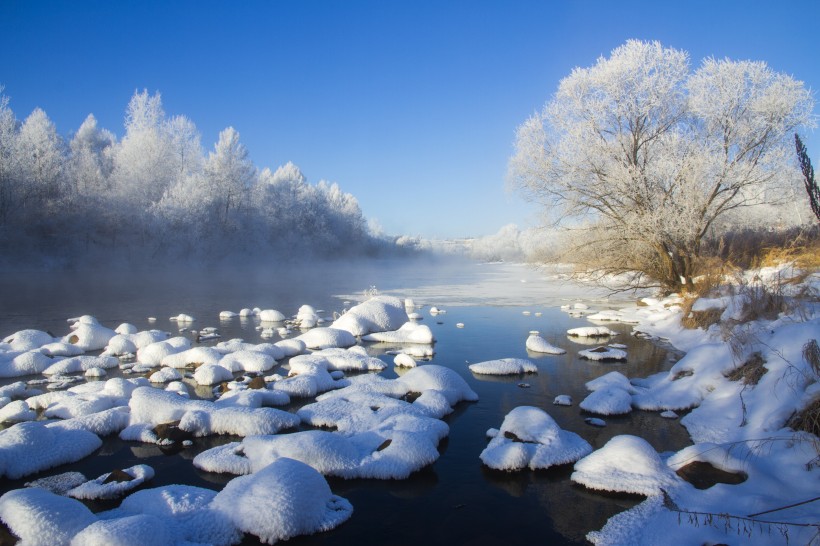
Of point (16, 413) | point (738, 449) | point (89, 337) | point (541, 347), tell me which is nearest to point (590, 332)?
point (541, 347)

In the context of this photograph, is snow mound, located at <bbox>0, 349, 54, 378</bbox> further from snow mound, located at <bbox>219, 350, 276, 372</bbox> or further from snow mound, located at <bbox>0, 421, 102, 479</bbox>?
snow mound, located at <bbox>0, 421, 102, 479</bbox>

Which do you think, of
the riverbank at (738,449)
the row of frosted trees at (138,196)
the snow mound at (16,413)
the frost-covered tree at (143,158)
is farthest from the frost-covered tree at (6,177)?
the riverbank at (738,449)

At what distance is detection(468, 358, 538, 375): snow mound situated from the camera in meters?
9.58

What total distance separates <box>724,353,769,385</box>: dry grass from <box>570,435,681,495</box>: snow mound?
8.16 feet

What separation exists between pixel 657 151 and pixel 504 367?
11100 millimetres

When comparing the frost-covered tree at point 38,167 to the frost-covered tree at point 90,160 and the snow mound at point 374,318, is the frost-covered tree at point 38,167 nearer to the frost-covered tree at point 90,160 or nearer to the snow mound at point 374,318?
the frost-covered tree at point 90,160

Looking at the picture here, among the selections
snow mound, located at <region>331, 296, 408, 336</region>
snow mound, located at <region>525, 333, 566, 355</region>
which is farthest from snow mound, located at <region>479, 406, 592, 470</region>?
snow mound, located at <region>331, 296, 408, 336</region>

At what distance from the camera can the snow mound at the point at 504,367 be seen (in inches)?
377

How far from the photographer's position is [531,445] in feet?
19.3

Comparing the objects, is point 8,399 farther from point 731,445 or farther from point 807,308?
point 807,308

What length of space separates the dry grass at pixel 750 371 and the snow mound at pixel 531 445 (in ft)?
8.67

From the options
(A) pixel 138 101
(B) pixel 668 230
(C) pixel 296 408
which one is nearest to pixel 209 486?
(C) pixel 296 408

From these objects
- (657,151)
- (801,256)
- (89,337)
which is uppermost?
(657,151)

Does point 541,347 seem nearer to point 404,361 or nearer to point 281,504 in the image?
point 404,361
